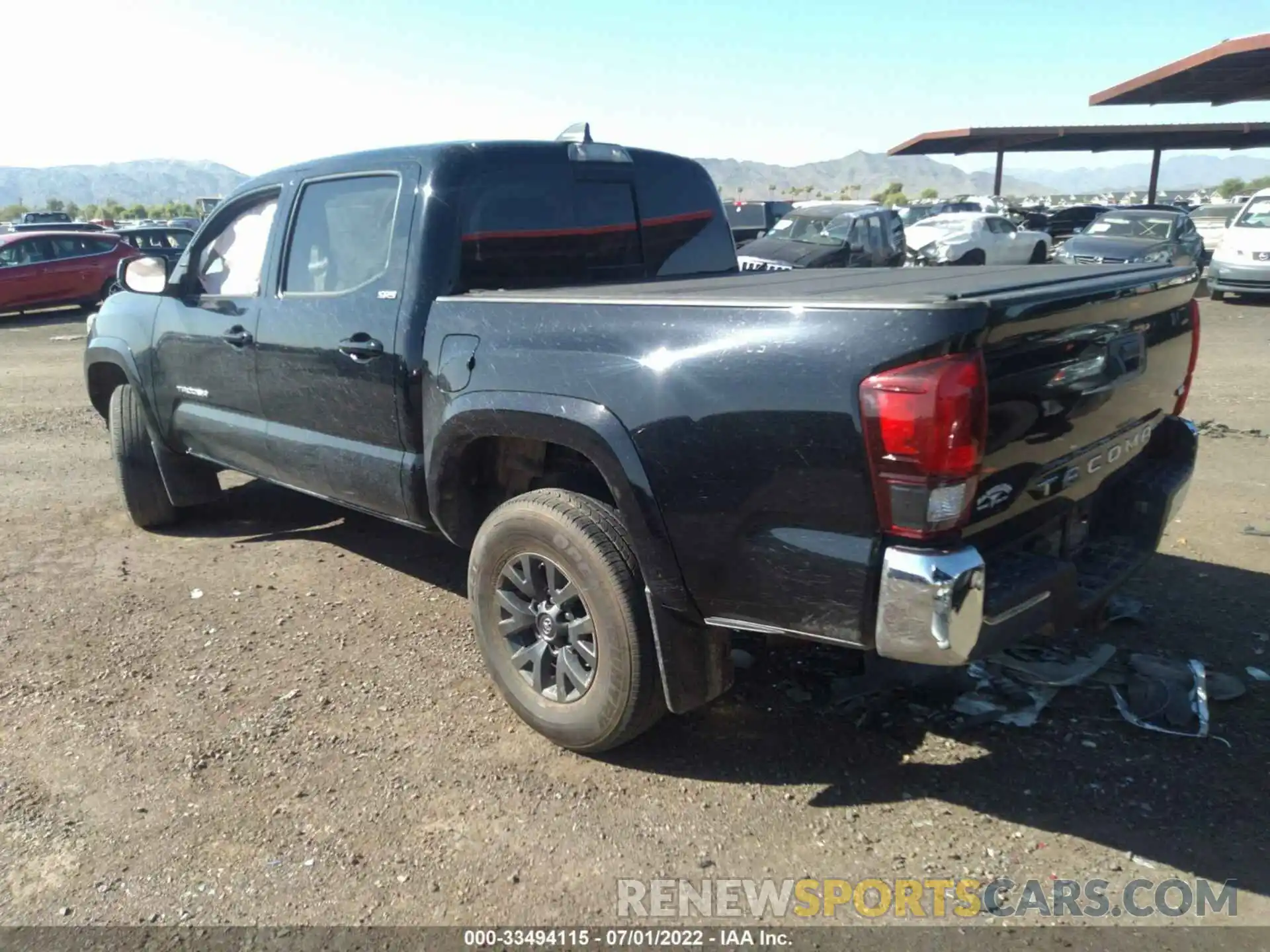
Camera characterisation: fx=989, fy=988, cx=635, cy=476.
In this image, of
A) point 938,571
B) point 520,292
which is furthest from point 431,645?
point 938,571

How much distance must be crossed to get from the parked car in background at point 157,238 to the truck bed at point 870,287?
1959cm

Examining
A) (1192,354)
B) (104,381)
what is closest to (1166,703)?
(1192,354)

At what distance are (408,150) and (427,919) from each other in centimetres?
279

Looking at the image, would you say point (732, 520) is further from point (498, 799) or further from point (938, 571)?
point (498, 799)

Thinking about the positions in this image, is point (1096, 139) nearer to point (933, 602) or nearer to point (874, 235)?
point (874, 235)

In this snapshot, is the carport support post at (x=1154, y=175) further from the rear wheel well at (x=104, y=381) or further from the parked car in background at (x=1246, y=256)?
the rear wheel well at (x=104, y=381)

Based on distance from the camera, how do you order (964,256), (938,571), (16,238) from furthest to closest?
(964,256) → (16,238) → (938,571)

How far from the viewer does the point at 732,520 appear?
2746 mm

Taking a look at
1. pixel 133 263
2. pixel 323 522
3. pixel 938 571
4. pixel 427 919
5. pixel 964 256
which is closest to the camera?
pixel 938 571

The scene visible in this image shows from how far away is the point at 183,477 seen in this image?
5652 mm

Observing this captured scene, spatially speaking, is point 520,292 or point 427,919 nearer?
point 427,919

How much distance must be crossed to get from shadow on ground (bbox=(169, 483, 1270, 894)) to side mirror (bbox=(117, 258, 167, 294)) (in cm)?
349

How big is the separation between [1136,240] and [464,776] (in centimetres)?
1910

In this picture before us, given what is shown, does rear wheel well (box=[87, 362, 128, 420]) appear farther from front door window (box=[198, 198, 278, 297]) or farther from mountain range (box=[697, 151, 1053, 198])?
mountain range (box=[697, 151, 1053, 198])
